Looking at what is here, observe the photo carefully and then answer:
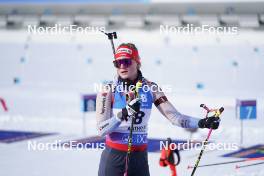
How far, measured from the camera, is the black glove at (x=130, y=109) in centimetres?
373

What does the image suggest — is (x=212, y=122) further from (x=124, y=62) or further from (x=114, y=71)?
(x=114, y=71)

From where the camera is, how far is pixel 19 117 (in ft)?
44.4

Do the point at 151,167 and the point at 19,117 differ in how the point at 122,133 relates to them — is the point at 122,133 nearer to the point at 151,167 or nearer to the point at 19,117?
the point at 151,167

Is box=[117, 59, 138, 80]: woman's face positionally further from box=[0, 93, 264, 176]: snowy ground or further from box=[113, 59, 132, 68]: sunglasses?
box=[0, 93, 264, 176]: snowy ground

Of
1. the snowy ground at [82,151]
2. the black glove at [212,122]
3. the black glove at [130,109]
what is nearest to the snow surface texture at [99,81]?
the snowy ground at [82,151]

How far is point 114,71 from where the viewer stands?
19172 mm

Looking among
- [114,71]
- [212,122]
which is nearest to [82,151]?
[212,122]

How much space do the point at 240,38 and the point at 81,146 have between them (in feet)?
36.1

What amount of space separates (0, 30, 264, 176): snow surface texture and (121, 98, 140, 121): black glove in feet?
13.2

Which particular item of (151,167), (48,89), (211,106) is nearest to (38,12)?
(48,89)

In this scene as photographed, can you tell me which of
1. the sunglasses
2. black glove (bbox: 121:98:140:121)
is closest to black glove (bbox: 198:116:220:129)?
black glove (bbox: 121:98:140:121)

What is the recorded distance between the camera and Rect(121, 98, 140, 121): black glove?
147 inches

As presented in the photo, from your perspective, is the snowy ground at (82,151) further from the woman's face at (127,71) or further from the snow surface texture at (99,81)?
the woman's face at (127,71)

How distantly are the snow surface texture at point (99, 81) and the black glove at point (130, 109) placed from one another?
4023 millimetres
